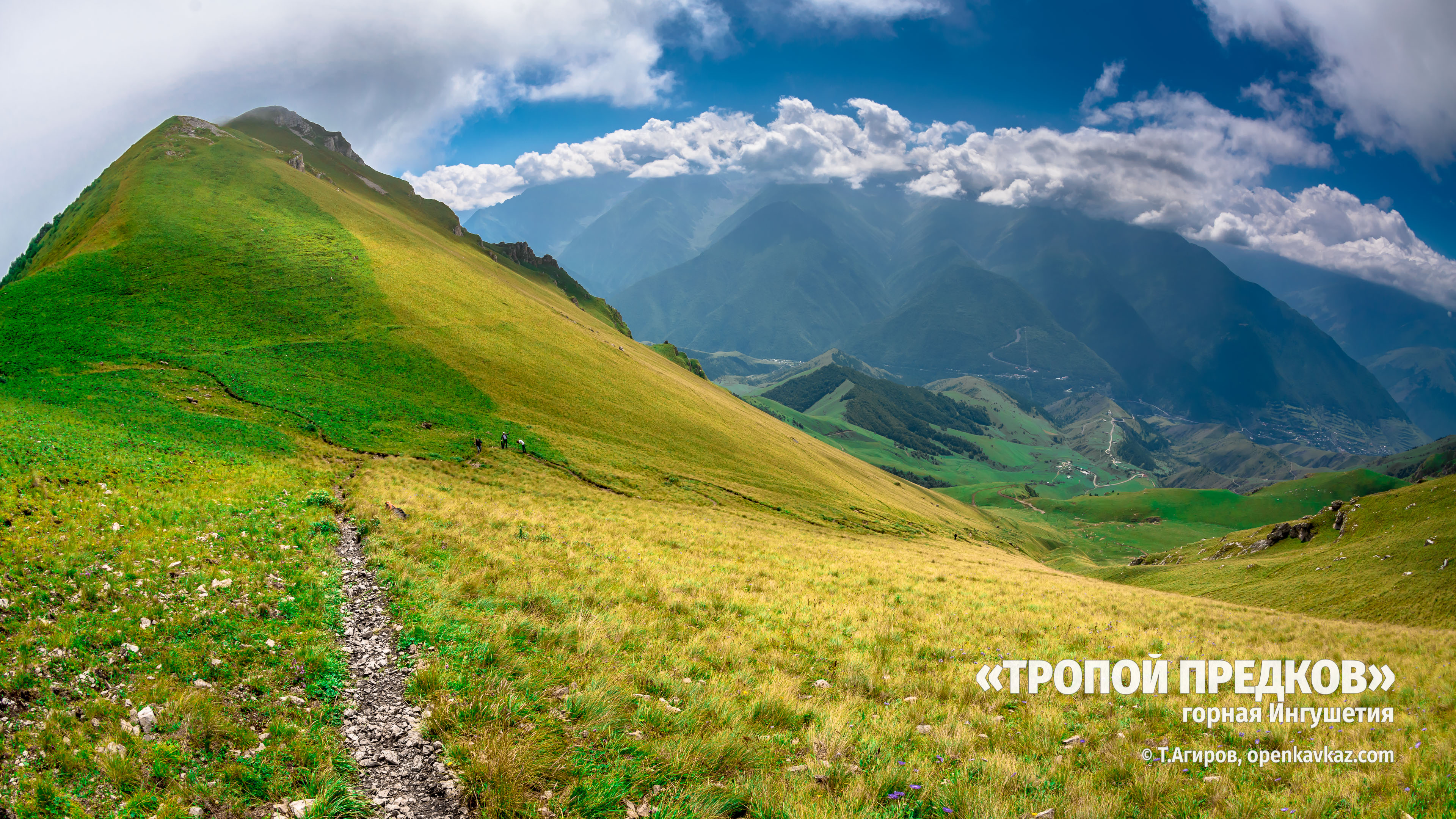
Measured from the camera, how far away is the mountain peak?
130375 millimetres

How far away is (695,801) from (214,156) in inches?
4547

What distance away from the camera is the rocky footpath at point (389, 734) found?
6047mm

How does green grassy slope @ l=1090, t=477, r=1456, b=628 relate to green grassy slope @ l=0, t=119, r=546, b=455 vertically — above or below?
below

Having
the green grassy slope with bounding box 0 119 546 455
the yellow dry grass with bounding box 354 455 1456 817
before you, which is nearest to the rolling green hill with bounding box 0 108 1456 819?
the yellow dry grass with bounding box 354 455 1456 817

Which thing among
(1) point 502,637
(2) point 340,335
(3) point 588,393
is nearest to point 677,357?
(3) point 588,393

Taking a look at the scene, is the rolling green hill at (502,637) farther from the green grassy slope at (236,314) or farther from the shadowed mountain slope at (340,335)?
the shadowed mountain slope at (340,335)

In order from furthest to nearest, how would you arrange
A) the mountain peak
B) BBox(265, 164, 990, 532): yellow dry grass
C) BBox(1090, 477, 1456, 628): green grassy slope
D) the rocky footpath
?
the mountain peak
BBox(265, 164, 990, 532): yellow dry grass
BBox(1090, 477, 1456, 628): green grassy slope
the rocky footpath

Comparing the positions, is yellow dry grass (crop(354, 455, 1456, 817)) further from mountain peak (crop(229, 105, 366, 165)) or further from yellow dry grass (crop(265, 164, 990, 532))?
mountain peak (crop(229, 105, 366, 165))

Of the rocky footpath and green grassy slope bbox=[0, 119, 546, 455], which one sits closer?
the rocky footpath

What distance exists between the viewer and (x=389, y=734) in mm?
7086

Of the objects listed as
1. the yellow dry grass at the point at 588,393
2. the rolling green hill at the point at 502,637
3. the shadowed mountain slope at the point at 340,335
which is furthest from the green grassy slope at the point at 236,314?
the yellow dry grass at the point at 588,393

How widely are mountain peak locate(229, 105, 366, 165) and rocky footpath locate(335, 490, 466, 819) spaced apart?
165191mm

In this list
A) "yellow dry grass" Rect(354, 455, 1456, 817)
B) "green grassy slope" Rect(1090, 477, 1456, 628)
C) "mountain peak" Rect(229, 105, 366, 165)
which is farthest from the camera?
"mountain peak" Rect(229, 105, 366, 165)

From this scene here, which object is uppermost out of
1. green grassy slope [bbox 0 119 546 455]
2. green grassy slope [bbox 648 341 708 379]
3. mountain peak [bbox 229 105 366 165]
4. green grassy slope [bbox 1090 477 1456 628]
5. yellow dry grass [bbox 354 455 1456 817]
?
mountain peak [bbox 229 105 366 165]
